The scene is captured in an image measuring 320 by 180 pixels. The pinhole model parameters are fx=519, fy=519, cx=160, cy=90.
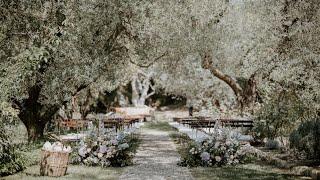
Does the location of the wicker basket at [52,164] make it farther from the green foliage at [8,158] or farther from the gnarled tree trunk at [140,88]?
the gnarled tree trunk at [140,88]

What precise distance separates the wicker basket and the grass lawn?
0.64ft

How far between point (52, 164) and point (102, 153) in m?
2.35

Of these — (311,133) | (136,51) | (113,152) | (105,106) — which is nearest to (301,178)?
(311,133)

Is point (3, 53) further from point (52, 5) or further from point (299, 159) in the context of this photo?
point (299, 159)

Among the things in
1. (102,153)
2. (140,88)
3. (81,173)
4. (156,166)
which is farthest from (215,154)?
(140,88)

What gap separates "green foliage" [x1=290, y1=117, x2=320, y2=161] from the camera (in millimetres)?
12195

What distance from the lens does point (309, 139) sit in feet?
40.0

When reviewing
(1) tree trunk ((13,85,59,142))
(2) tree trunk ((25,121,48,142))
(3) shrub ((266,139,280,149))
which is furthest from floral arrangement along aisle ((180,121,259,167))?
(2) tree trunk ((25,121,48,142))

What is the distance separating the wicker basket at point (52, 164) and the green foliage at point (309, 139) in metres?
5.56

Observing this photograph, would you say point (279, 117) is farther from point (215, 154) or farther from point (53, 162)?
point (53, 162)

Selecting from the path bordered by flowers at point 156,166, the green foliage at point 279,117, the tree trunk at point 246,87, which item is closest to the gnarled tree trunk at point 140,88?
the tree trunk at point 246,87

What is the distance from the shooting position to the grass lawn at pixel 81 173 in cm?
1180

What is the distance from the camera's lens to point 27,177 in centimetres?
1159

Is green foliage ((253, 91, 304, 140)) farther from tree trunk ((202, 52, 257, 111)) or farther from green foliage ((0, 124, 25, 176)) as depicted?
green foliage ((0, 124, 25, 176))
